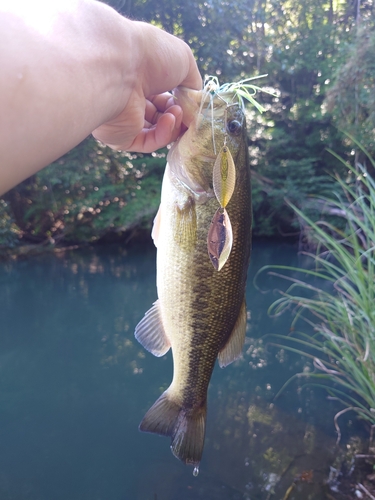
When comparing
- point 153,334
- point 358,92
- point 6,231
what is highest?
point 358,92

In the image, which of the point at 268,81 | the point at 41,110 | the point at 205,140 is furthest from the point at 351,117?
the point at 41,110

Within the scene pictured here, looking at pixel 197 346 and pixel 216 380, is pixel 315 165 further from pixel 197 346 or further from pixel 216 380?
pixel 197 346

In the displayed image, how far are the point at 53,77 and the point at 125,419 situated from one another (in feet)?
9.71

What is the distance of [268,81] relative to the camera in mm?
12250

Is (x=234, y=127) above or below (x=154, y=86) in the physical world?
below

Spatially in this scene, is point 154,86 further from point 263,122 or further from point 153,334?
point 263,122

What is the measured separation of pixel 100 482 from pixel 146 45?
104 inches

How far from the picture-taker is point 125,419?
10.5ft

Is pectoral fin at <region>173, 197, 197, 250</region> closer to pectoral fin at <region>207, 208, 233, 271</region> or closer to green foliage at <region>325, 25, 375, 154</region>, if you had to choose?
pectoral fin at <region>207, 208, 233, 271</region>

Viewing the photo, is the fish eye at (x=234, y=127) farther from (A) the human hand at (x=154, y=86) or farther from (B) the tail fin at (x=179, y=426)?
(B) the tail fin at (x=179, y=426)

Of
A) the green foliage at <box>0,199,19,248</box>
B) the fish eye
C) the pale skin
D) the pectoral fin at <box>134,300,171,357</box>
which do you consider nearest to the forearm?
the pale skin

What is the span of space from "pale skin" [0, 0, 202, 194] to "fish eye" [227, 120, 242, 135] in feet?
0.70

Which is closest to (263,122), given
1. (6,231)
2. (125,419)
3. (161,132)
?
(6,231)

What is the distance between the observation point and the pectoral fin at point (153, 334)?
137 centimetres
